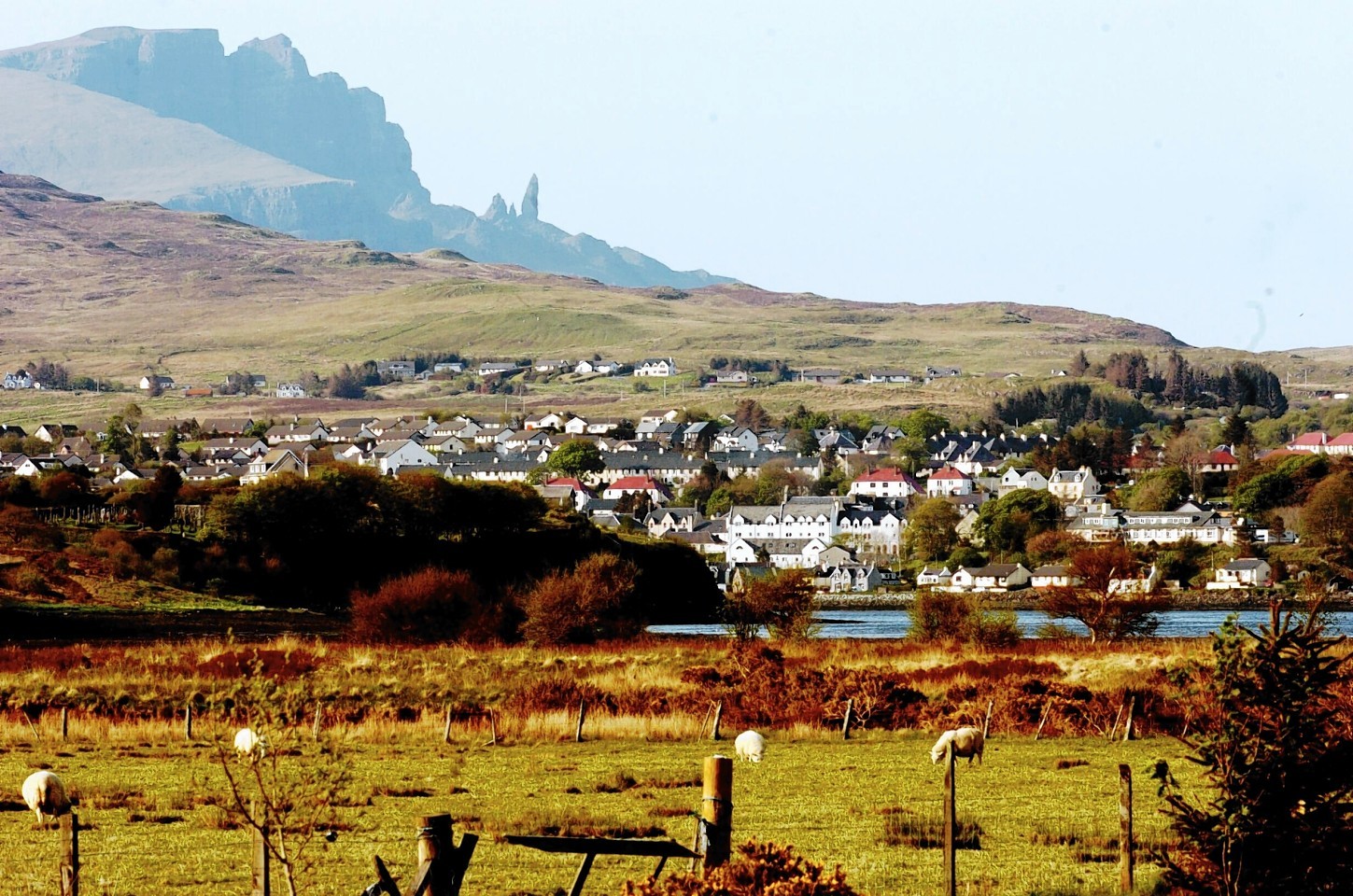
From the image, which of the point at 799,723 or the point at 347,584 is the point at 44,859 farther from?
the point at 347,584

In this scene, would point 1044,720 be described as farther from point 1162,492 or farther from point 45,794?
point 1162,492

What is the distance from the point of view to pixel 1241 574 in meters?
109

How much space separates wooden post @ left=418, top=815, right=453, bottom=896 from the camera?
8.22 m

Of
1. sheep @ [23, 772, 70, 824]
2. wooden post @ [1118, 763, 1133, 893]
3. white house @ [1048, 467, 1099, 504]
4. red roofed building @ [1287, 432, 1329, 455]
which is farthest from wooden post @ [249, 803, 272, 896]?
red roofed building @ [1287, 432, 1329, 455]

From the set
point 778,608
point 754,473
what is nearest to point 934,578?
point 754,473

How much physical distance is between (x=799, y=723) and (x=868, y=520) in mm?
115268

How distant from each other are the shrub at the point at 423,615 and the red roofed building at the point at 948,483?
111629 millimetres

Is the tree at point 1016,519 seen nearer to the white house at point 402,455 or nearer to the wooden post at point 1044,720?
the white house at point 402,455

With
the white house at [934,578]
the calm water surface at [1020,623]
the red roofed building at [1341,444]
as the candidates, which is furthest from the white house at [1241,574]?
the red roofed building at [1341,444]

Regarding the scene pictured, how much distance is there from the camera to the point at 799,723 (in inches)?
1056

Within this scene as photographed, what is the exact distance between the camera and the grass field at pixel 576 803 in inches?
531

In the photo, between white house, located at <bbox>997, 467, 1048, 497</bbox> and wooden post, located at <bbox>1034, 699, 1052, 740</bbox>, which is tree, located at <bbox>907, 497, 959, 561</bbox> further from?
wooden post, located at <bbox>1034, 699, 1052, 740</bbox>

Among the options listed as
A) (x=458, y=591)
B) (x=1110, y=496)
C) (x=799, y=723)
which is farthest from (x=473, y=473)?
(x=799, y=723)

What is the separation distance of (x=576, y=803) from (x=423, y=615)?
33.1 meters
